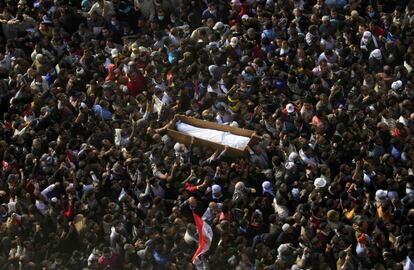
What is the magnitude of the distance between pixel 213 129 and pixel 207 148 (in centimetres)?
49

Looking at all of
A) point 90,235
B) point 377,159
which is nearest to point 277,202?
point 377,159

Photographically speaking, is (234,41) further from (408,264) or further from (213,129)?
(408,264)

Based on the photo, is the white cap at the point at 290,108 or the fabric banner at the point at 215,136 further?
the white cap at the point at 290,108

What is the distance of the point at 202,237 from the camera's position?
20906 millimetres

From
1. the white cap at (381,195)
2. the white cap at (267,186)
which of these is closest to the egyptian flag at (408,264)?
the white cap at (381,195)

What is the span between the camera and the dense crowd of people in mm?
20766

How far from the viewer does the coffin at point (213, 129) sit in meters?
22.5

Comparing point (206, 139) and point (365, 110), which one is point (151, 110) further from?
point (365, 110)

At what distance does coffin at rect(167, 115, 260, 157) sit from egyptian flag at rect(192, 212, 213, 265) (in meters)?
1.92

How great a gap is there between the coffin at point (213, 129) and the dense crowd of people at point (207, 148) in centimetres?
16

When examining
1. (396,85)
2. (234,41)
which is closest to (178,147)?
(234,41)

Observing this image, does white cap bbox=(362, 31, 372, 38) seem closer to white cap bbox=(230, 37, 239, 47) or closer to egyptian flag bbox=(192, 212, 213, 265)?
white cap bbox=(230, 37, 239, 47)

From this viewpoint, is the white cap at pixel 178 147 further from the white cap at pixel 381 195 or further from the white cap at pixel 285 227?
the white cap at pixel 381 195

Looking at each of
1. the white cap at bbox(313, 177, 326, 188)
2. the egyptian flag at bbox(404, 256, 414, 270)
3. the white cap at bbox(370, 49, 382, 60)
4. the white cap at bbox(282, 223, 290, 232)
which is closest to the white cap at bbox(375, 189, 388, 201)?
the white cap at bbox(313, 177, 326, 188)
